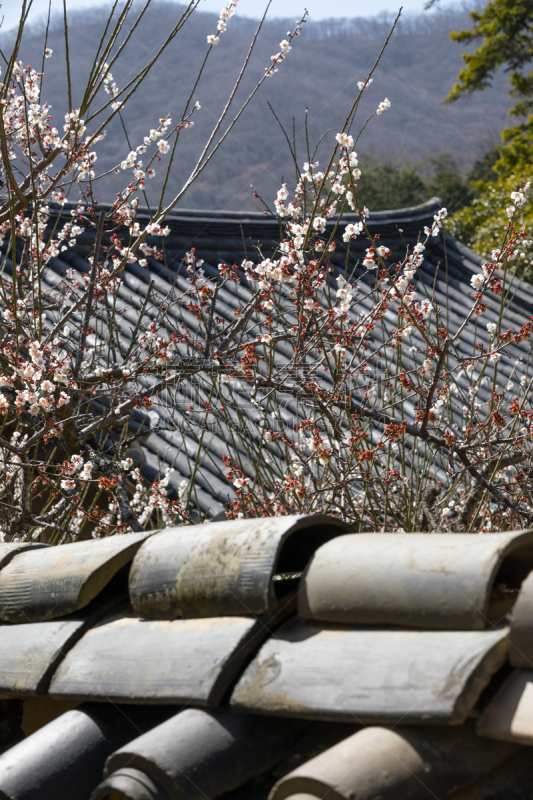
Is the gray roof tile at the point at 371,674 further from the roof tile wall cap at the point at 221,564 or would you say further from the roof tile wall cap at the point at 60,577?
the roof tile wall cap at the point at 60,577

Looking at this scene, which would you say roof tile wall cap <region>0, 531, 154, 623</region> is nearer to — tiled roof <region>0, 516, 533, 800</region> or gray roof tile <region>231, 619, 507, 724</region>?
tiled roof <region>0, 516, 533, 800</region>

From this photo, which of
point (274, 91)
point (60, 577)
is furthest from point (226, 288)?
point (274, 91)

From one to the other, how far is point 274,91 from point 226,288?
72079 millimetres

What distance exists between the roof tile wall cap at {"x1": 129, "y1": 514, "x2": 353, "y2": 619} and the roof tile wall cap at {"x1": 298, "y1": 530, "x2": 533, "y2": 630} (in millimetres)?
64

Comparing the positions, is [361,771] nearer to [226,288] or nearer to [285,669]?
[285,669]

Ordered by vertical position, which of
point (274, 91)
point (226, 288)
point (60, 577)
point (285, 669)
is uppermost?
point (274, 91)

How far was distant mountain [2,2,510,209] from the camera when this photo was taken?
198 feet

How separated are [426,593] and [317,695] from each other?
19 cm

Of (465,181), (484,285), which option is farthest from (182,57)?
(484,285)

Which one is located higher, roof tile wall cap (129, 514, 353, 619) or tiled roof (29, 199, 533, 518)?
roof tile wall cap (129, 514, 353, 619)

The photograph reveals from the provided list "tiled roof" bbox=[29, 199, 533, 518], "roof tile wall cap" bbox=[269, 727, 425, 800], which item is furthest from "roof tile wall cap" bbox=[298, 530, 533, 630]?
"tiled roof" bbox=[29, 199, 533, 518]

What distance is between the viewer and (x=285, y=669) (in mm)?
975

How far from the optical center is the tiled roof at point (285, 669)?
842mm

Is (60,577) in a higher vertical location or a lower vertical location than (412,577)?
lower
